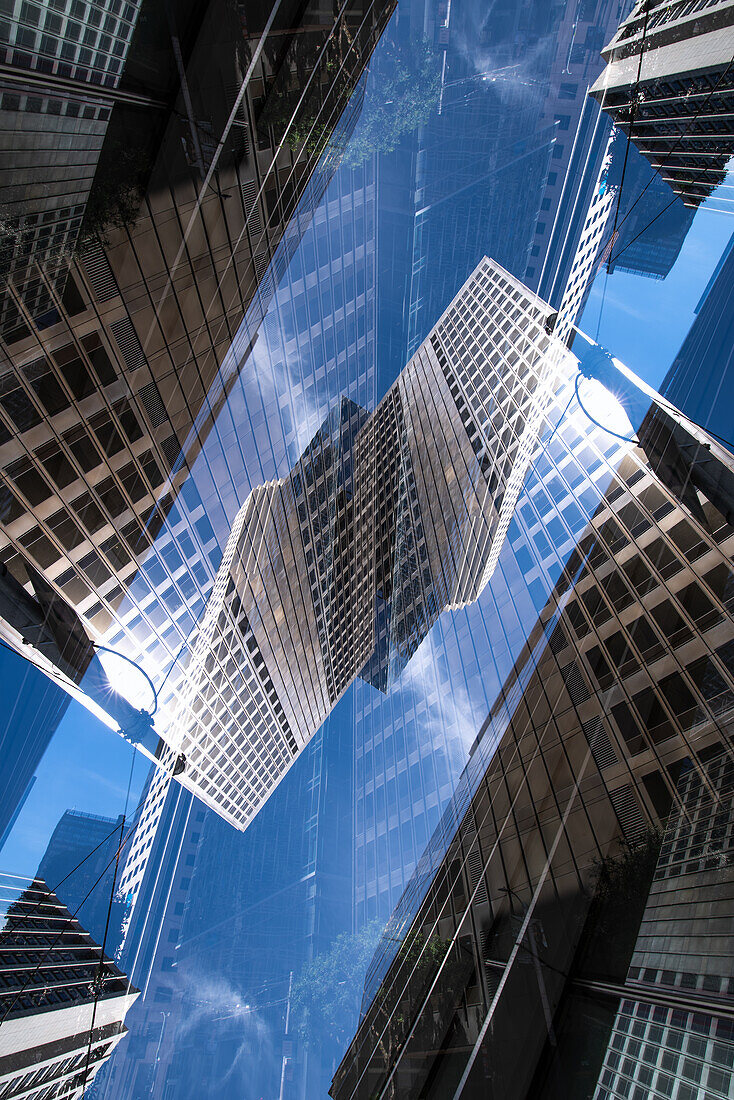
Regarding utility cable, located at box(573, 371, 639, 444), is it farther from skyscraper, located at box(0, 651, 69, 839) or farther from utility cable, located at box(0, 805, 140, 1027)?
utility cable, located at box(0, 805, 140, 1027)

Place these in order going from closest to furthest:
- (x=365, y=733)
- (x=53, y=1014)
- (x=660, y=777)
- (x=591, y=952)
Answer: (x=591, y=952), (x=660, y=777), (x=53, y=1014), (x=365, y=733)

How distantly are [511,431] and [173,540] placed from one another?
15.9m

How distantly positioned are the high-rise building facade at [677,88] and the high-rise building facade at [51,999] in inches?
717

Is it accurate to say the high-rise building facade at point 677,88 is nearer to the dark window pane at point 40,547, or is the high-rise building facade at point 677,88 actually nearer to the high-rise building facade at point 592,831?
the high-rise building facade at point 592,831

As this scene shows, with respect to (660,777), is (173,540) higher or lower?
higher

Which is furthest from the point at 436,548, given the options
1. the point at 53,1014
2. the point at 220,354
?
the point at 53,1014

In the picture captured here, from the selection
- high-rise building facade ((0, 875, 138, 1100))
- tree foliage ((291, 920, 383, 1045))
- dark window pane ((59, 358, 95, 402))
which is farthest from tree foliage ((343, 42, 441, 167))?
tree foliage ((291, 920, 383, 1045))

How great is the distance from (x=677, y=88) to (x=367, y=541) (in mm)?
38165

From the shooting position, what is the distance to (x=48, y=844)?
12.0 meters

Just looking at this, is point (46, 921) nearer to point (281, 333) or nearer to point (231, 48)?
point (281, 333)

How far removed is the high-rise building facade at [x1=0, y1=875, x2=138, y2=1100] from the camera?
12.9 m

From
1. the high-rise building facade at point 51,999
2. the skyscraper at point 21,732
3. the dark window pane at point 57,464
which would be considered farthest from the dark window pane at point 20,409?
the high-rise building facade at point 51,999
